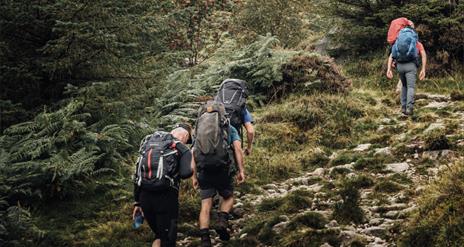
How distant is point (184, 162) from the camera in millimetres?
5578

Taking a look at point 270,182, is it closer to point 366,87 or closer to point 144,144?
point 144,144

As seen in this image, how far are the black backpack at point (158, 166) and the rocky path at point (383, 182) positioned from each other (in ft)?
4.69

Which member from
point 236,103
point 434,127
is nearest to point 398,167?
point 434,127

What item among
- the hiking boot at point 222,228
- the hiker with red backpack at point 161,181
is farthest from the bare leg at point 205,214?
the hiker with red backpack at point 161,181

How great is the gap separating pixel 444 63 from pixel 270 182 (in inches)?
308

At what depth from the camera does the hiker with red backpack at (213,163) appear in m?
6.00

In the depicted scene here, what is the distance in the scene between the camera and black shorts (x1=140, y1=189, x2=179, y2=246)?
216 inches

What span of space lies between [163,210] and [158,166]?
533mm

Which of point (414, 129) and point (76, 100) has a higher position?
point (76, 100)

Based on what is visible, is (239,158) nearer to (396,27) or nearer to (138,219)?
(138,219)

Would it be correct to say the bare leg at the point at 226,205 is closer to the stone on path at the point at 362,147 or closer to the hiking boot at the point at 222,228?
the hiking boot at the point at 222,228

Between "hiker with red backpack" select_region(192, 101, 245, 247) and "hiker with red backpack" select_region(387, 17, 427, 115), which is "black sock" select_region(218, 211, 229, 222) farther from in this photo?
"hiker with red backpack" select_region(387, 17, 427, 115)

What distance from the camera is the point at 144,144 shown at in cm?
564

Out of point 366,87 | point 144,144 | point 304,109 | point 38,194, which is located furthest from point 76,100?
point 366,87
